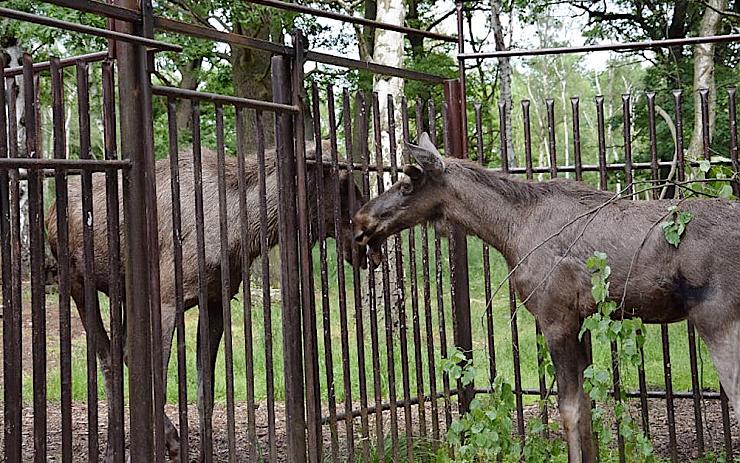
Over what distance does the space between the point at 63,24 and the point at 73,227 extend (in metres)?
3.56

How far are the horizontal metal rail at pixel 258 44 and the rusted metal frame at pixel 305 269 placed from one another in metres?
0.15

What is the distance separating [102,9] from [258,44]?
1.51 m

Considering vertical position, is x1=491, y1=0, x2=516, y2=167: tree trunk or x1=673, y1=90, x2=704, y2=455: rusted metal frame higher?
x1=491, y1=0, x2=516, y2=167: tree trunk

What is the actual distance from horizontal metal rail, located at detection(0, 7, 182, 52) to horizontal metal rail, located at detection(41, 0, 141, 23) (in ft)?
0.26

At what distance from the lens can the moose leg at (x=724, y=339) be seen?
17.3 ft

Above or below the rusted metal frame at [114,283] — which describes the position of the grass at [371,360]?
below

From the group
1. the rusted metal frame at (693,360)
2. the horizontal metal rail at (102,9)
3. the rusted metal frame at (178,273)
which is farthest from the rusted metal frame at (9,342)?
the rusted metal frame at (693,360)

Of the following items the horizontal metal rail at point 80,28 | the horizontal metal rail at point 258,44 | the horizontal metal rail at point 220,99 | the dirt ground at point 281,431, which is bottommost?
the dirt ground at point 281,431

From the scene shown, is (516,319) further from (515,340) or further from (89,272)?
(89,272)

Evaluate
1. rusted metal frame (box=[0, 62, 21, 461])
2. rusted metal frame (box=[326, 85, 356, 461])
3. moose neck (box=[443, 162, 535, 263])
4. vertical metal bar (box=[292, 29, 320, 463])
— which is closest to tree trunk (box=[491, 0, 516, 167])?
moose neck (box=[443, 162, 535, 263])

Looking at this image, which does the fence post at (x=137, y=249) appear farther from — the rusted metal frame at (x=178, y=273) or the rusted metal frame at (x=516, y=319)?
the rusted metal frame at (x=516, y=319)

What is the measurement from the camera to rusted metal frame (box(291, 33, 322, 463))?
594 cm

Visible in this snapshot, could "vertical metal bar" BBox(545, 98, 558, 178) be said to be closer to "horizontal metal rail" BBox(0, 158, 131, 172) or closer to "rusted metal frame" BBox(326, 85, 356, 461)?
"rusted metal frame" BBox(326, 85, 356, 461)

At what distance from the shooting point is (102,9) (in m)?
4.37
